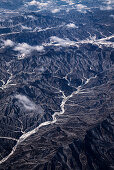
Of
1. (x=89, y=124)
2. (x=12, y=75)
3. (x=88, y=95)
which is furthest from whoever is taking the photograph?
(x=12, y=75)

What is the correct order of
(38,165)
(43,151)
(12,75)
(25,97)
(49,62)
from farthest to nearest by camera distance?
(49,62), (12,75), (25,97), (43,151), (38,165)

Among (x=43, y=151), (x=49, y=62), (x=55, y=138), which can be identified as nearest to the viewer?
(x=43, y=151)

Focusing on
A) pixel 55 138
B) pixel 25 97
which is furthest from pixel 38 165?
pixel 25 97

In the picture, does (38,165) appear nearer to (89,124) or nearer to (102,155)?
(102,155)

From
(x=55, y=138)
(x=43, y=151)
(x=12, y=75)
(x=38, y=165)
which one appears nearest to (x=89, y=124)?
(x=55, y=138)

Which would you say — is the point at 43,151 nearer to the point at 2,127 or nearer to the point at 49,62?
the point at 2,127

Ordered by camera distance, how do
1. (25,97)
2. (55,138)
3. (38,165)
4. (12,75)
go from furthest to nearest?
(12,75)
(25,97)
(55,138)
(38,165)

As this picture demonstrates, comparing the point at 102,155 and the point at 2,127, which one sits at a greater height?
the point at 102,155

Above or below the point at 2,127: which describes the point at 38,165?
above

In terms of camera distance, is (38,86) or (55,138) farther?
(38,86)

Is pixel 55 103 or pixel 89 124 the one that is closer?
pixel 89 124
